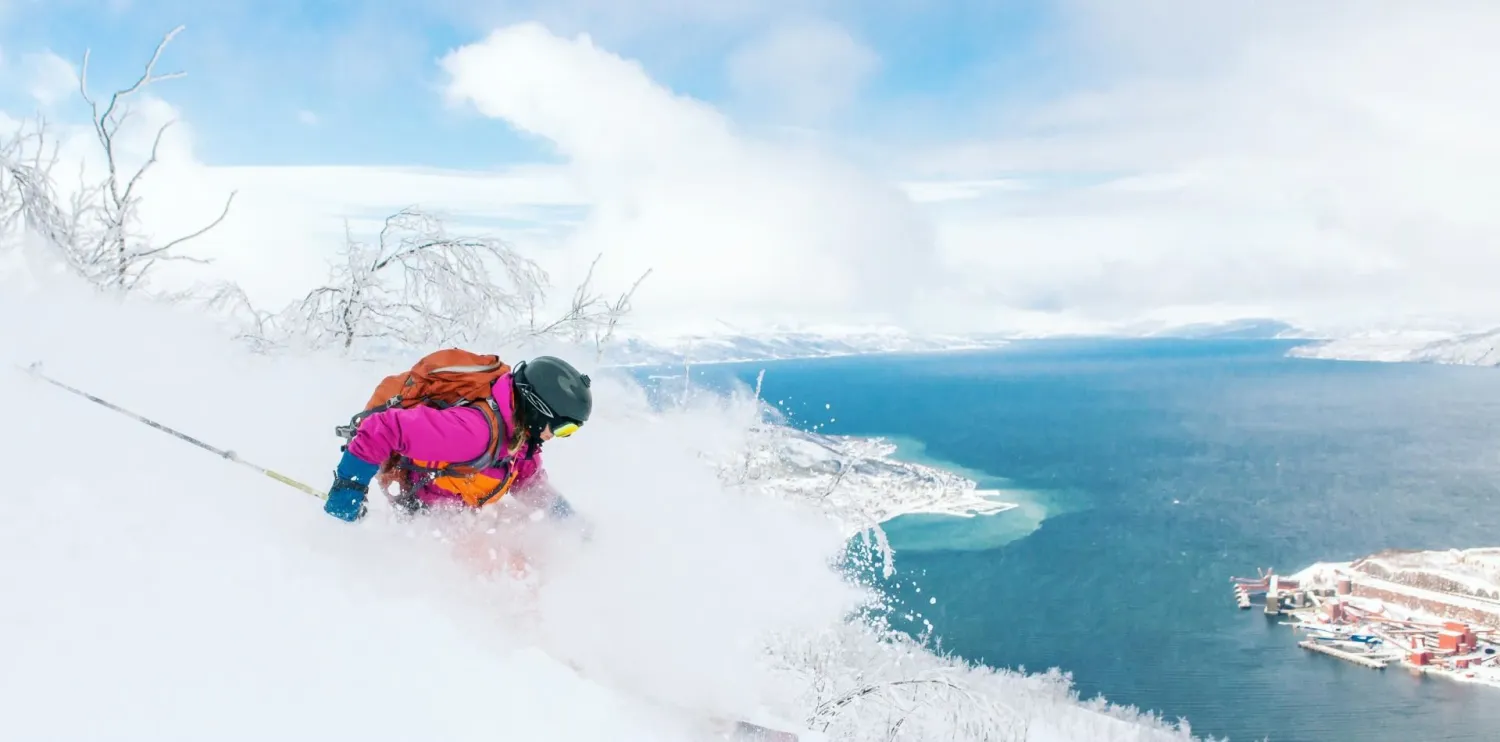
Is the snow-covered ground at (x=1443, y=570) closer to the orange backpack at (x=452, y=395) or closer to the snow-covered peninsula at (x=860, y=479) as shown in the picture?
the snow-covered peninsula at (x=860, y=479)

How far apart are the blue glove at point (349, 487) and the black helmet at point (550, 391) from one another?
0.78 m

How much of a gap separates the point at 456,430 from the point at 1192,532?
221ft

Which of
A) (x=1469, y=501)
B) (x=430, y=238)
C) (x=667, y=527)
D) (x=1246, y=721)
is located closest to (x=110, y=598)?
(x=667, y=527)

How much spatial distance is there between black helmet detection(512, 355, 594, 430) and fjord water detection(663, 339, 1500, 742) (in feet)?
128

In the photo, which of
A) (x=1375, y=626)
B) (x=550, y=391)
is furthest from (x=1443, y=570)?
(x=550, y=391)

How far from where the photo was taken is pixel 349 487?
384cm

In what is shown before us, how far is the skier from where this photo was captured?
3771 mm

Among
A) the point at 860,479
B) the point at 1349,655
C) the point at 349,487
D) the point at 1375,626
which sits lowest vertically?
the point at 1349,655

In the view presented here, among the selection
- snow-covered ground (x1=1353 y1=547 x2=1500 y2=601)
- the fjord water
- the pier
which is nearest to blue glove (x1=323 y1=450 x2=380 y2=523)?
the fjord water

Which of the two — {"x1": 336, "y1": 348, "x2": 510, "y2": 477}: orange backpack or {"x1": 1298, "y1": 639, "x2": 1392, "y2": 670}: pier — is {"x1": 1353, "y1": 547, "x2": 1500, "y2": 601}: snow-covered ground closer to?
{"x1": 1298, "y1": 639, "x2": 1392, "y2": 670}: pier

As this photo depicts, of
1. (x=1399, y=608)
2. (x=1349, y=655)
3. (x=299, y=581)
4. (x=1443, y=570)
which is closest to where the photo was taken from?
(x=299, y=581)

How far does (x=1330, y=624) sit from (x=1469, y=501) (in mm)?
37545

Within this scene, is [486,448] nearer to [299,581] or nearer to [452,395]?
[452,395]

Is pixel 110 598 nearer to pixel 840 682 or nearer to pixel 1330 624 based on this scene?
pixel 840 682
